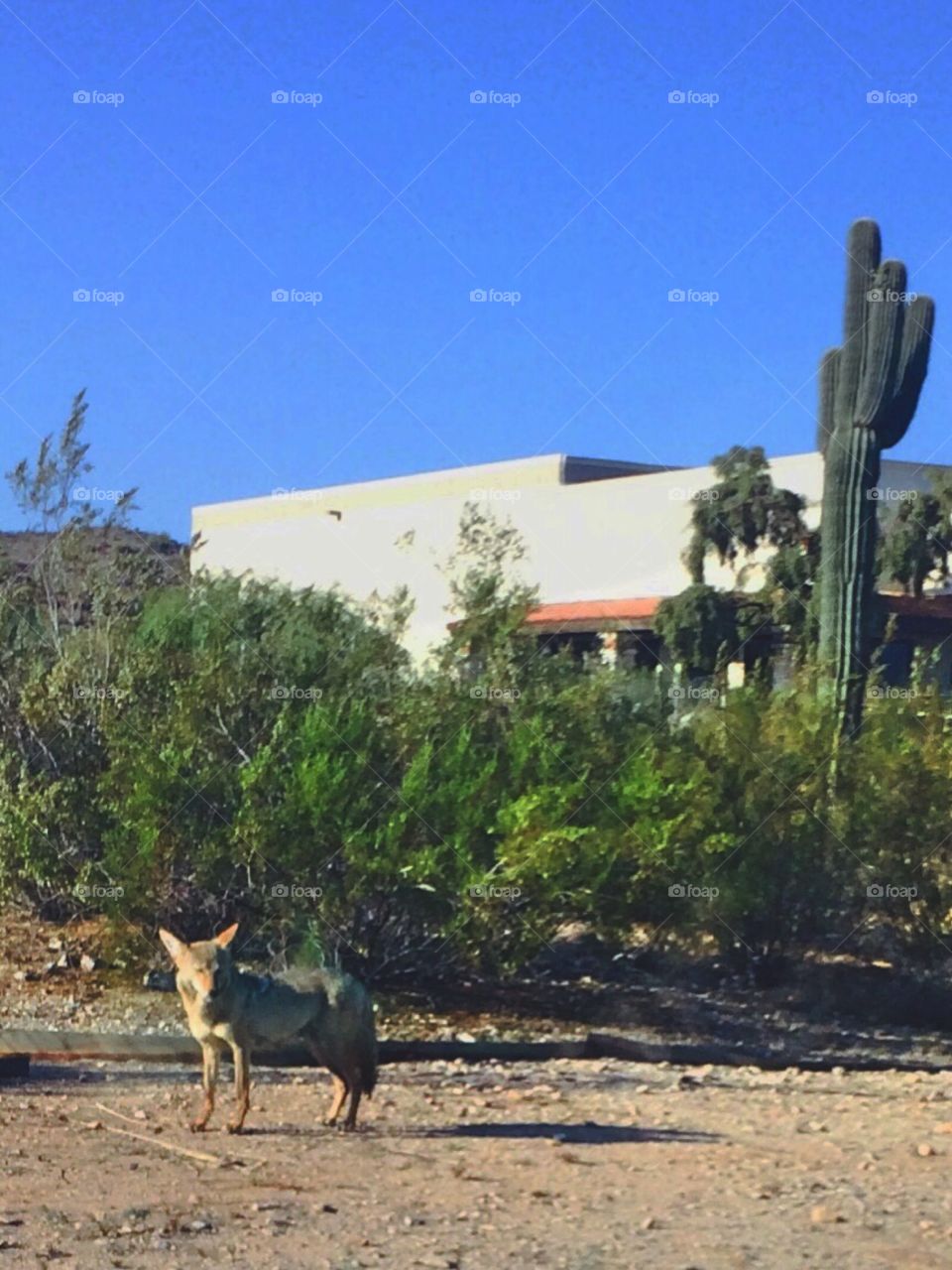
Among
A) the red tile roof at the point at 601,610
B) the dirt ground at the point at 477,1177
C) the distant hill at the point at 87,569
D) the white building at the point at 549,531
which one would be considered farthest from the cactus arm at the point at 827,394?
the red tile roof at the point at 601,610

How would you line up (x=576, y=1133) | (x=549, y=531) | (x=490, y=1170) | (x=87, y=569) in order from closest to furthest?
(x=490, y=1170) → (x=576, y=1133) → (x=87, y=569) → (x=549, y=531)

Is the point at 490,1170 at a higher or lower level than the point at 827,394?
lower

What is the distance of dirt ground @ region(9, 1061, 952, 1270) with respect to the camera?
7.55 metres

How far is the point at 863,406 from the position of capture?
20578mm

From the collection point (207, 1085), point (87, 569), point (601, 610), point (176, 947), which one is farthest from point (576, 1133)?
point (601, 610)

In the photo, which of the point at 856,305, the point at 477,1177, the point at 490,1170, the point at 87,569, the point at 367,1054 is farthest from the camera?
the point at 856,305

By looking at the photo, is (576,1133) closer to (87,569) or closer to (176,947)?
(176,947)

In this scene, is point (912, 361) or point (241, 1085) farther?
point (912, 361)

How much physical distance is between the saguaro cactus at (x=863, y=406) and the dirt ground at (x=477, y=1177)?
344 inches

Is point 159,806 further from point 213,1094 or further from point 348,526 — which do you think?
point 348,526

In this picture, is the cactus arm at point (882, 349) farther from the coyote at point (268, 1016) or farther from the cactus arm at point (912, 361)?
the coyote at point (268, 1016)

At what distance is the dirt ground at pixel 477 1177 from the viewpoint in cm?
755

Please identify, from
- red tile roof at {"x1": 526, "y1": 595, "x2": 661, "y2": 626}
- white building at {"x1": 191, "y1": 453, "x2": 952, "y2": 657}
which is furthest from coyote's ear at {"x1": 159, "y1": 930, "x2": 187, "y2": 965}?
red tile roof at {"x1": 526, "y1": 595, "x2": 661, "y2": 626}

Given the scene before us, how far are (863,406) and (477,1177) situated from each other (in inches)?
521
